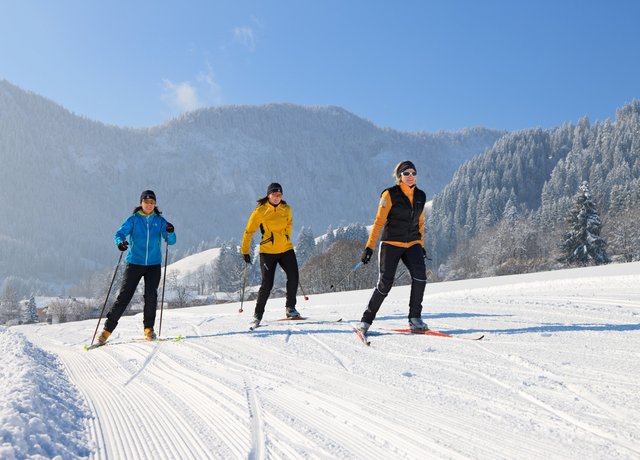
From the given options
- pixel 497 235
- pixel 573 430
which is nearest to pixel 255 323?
pixel 573 430

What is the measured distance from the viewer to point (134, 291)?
6.95m

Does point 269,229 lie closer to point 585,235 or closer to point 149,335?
point 149,335

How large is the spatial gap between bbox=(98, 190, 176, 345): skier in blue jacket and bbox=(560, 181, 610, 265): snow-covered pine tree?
39.7 m

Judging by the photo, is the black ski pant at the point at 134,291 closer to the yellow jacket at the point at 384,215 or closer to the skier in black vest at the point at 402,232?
the skier in black vest at the point at 402,232

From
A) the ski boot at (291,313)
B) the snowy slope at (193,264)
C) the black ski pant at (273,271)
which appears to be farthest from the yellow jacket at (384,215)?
the snowy slope at (193,264)

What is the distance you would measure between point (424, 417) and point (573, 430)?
0.80m

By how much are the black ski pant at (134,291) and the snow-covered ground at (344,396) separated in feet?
3.34

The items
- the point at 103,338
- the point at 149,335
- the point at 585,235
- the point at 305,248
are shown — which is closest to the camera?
the point at 149,335

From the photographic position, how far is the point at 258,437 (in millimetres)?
2445

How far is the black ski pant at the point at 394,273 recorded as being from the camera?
221 inches

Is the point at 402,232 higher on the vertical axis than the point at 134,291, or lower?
higher

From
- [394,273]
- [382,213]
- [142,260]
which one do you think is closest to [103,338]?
[142,260]

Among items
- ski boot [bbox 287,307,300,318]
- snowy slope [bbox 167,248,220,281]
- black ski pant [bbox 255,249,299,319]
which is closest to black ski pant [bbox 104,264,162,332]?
black ski pant [bbox 255,249,299,319]

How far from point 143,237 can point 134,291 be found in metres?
0.88
